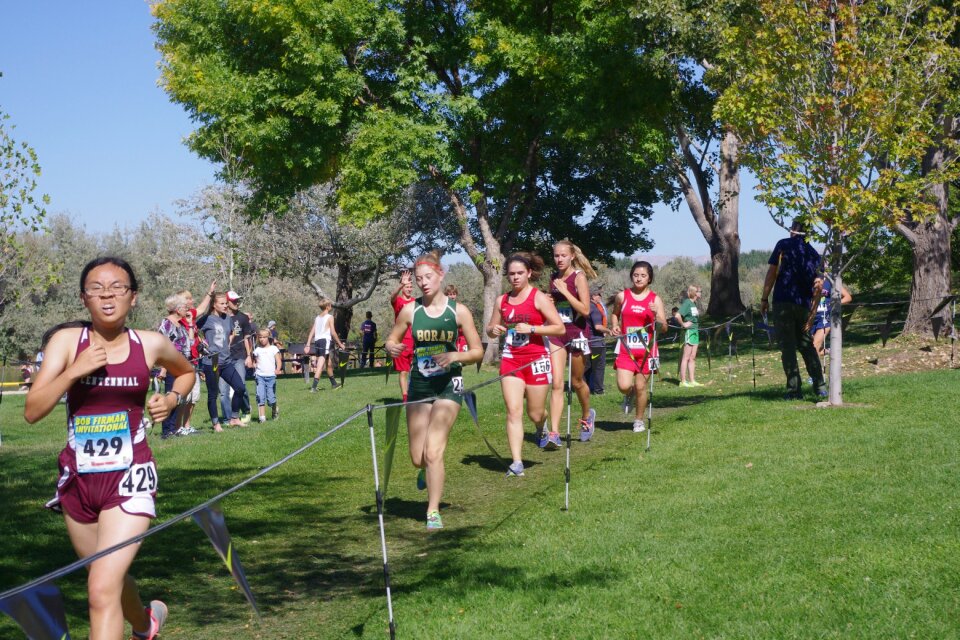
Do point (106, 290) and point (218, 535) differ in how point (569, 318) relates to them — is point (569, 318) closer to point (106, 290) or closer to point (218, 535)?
point (218, 535)

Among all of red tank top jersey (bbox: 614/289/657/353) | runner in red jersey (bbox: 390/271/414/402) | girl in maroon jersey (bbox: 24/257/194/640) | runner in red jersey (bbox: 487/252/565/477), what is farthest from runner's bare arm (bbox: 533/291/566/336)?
girl in maroon jersey (bbox: 24/257/194/640)

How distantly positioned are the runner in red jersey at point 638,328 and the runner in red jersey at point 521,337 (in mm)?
2043

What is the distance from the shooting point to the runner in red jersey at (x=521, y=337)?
10.4 metres

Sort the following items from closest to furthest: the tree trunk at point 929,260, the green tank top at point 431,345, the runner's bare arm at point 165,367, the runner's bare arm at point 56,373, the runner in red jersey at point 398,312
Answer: the runner's bare arm at point 56,373
the runner's bare arm at point 165,367
the green tank top at point 431,345
the runner in red jersey at point 398,312
the tree trunk at point 929,260

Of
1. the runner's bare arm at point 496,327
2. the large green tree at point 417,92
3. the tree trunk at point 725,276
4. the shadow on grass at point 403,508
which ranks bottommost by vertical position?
the shadow on grass at point 403,508

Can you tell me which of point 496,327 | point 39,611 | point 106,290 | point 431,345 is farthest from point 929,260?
point 39,611

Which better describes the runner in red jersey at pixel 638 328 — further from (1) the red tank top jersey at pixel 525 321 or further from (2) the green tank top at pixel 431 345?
(2) the green tank top at pixel 431 345

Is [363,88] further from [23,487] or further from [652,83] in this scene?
[23,487]

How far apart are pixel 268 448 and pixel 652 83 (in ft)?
61.0

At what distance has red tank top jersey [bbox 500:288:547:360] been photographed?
1068cm

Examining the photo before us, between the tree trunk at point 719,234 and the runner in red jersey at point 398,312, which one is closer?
the runner in red jersey at point 398,312

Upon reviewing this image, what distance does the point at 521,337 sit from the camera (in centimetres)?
1077

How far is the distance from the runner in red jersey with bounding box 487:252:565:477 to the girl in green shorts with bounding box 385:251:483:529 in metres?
1.67

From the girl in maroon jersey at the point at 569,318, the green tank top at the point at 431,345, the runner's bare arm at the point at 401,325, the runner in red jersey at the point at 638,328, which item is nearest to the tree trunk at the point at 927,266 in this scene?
the runner in red jersey at the point at 638,328
